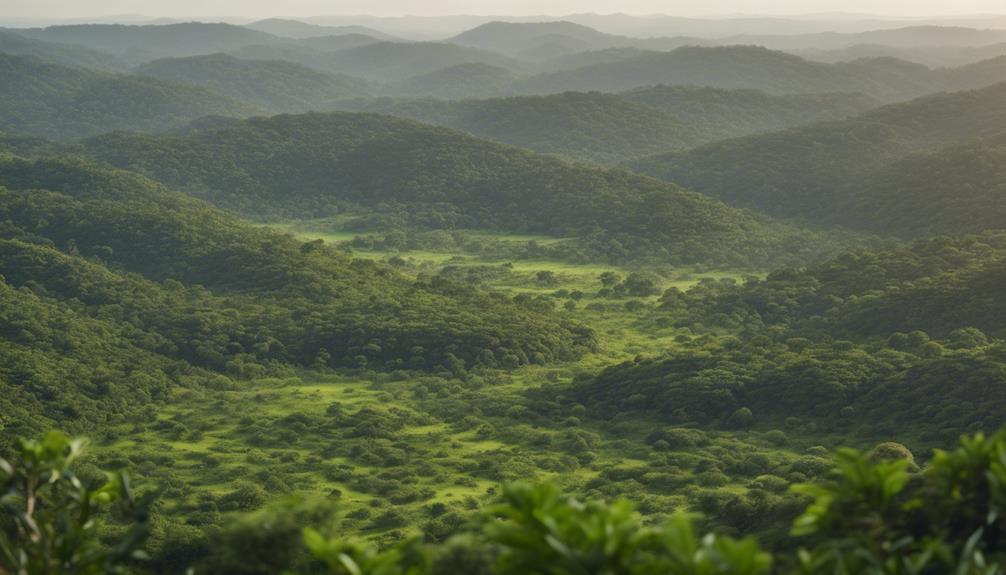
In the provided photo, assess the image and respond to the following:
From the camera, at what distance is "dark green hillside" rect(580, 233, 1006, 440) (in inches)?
2913

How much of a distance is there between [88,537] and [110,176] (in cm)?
15515

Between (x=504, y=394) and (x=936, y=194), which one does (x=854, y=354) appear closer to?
(x=504, y=394)

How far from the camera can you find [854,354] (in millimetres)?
85750

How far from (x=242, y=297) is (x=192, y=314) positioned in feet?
29.0

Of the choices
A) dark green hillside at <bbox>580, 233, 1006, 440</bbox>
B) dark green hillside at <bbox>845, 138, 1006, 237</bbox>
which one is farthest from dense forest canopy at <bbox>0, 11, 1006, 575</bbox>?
dark green hillside at <bbox>845, 138, 1006, 237</bbox>

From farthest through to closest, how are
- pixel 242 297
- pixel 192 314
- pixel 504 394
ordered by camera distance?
pixel 242 297 < pixel 192 314 < pixel 504 394

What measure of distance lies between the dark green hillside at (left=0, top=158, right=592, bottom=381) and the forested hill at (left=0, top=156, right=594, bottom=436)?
0.18 m

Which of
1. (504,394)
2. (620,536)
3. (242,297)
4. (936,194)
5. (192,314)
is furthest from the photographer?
(936,194)

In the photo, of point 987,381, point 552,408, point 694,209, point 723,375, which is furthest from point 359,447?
point 694,209

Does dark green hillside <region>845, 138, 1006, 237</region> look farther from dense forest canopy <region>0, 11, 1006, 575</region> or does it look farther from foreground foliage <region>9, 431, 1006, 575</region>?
foreground foliage <region>9, 431, 1006, 575</region>

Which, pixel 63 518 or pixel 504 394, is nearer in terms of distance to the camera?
pixel 63 518

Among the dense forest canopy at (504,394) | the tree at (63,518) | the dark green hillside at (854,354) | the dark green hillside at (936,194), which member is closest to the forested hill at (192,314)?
the dense forest canopy at (504,394)

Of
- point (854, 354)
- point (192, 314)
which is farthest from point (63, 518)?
point (192, 314)

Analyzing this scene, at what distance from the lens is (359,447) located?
74.6 m
